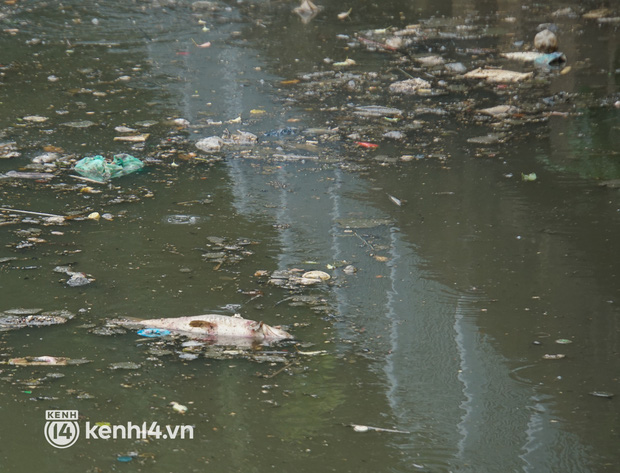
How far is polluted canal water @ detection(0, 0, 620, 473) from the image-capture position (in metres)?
2.27

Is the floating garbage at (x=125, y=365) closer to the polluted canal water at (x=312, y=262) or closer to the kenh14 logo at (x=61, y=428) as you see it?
the polluted canal water at (x=312, y=262)

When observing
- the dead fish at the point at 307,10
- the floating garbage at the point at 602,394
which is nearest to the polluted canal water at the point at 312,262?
the floating garbage at the point at 602,394

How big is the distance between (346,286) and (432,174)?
4.61 ft

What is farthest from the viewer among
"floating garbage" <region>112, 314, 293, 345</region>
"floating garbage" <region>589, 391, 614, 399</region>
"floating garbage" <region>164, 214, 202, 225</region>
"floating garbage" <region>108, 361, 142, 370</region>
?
"floating garbage" <region>164, 214, 202, 225</region>

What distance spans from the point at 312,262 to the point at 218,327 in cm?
70

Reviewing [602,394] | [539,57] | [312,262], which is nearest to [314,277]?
[312,262]

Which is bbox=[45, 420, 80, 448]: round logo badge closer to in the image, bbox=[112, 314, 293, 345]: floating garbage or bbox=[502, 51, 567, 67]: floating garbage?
bbox=[112, 314, 293, 345]: floating garbage

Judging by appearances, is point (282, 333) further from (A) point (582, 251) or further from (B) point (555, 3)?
(B) point (555, 3)

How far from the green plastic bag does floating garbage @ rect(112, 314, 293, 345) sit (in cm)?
171

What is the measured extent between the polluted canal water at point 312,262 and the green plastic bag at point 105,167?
0.08 ft

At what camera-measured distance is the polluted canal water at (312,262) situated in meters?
2.27

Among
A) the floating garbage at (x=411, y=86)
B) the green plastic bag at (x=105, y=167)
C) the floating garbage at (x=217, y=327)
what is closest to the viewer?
the floating garbage at (x=217, y=327)

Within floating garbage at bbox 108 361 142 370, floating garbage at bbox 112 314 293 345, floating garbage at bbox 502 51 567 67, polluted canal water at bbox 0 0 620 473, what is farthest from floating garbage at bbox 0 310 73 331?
floating garbage at bbox 502 51 567 67

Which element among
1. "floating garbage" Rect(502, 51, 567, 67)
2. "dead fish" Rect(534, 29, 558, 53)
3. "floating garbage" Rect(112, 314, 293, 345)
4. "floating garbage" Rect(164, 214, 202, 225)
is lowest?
"floating garbage" Rect(112, 314, 293, 345)
